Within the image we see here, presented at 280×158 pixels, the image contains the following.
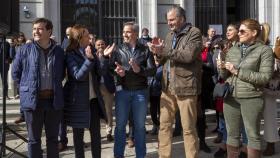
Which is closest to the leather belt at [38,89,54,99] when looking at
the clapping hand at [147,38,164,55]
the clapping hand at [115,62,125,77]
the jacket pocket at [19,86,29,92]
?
the jacket pocket at [19,86,29,92]

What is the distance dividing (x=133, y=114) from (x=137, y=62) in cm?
70

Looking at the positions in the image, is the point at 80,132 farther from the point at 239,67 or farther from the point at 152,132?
the point at 152,132

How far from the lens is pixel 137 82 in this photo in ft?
21.4

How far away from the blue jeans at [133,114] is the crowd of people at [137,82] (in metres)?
0.01

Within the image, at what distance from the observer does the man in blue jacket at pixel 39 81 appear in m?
5.87

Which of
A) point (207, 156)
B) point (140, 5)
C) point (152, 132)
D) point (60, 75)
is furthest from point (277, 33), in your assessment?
point (60, 75)

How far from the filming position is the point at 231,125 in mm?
5762

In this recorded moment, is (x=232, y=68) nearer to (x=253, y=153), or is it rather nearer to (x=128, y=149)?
(x=253, y=153)

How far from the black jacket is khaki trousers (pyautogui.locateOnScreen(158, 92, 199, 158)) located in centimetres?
38

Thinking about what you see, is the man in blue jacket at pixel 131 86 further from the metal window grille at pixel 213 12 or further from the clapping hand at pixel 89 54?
the metal window grille at pixel 213 12

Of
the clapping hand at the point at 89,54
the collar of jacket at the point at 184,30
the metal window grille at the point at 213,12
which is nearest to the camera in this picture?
the clapping hand at the point at 89,54

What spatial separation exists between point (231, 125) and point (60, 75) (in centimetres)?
212

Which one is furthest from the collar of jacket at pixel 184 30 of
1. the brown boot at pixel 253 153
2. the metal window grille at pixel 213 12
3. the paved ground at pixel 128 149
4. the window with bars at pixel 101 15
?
the metal window grille at pixel 213 12

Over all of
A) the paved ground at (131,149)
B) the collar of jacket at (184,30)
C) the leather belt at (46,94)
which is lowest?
the paved ground at (131,149)
